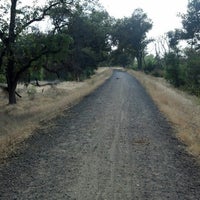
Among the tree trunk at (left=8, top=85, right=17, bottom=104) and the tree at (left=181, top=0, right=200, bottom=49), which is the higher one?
the tree at (left=181, top=0, right=200, bottom=49)

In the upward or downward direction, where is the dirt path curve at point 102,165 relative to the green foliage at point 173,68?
downward

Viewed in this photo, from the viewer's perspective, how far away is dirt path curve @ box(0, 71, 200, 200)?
25.1ft

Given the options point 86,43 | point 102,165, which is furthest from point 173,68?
point 102,165

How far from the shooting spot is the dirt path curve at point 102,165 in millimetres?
7648

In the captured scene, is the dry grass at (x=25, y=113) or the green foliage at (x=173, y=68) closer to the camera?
the dry grass at (x=25, y=113)

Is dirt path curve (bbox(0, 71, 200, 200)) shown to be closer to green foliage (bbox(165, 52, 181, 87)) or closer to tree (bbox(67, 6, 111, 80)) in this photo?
green foliage (bbox(165, 52, 181, 87))

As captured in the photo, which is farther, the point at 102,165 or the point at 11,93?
the point at 11,93

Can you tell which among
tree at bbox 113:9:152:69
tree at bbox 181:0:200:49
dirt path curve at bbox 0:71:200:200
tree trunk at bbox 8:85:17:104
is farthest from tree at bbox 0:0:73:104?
tree at bbox 113:9:152:69

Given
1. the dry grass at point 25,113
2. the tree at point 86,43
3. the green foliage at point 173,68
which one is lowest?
the dry grass at point 25,113

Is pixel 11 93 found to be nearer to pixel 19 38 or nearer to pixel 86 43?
pixel 19 38

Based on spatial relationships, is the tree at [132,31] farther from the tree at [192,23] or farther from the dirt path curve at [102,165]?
the dirt path curve at [102,165]

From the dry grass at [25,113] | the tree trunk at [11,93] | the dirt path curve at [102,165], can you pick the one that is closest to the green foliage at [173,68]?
the dry grass at [25,113]

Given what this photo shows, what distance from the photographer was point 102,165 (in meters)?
9.46

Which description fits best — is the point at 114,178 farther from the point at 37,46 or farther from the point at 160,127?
the point at 37,46
